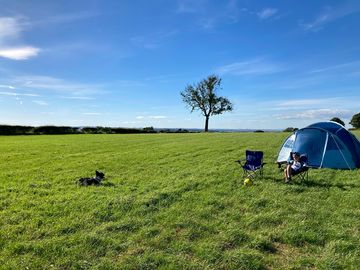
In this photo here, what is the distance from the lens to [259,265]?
466cm

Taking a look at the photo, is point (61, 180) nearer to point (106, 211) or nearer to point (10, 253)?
point (106, 211)

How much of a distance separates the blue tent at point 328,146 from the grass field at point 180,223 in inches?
80.0

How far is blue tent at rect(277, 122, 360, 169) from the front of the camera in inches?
497

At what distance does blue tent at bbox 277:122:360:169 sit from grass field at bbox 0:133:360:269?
2032mm

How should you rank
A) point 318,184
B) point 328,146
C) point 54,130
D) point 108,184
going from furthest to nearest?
point 54,130 → point 328,146 → point 108,184 → point 318,184

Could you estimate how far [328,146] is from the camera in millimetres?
12828

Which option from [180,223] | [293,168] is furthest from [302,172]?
[180,223]

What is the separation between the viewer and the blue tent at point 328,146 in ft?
41.4

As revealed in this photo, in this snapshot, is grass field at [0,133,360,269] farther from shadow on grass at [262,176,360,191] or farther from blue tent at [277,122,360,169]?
blue tent at [277,122,360,169]

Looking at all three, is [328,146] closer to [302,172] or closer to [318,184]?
[302,172]

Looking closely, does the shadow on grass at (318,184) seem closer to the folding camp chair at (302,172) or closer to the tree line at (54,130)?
the folding camp chair at (302,172)

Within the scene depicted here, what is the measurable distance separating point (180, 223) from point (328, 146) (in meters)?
8.72

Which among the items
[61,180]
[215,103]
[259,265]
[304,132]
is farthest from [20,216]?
[215,103]

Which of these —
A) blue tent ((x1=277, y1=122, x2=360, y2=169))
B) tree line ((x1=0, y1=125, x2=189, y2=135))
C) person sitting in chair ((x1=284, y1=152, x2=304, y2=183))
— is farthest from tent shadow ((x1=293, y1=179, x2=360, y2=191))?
tree line ((x1=0, y1=125, x2=189, y2=135))
